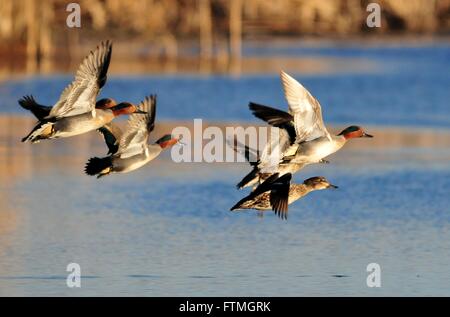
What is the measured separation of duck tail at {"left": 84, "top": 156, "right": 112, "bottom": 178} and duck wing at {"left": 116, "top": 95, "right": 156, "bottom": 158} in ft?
0.41

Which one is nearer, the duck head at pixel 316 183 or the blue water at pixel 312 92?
the duck head at pixel 316 183

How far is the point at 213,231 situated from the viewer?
1315cm

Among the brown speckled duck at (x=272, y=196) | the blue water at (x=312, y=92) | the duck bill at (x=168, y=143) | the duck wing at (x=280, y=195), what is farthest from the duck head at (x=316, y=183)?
the blue water at (x=312, y=92)

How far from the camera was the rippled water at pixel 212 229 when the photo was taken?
36.0 ft

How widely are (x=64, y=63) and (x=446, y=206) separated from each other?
25976 millimetres

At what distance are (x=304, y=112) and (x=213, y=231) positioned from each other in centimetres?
263

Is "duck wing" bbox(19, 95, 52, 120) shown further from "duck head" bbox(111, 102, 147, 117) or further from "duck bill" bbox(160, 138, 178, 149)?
"duck bill" bbox(160, 138, 178, 149)

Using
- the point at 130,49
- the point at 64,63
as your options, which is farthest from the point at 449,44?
the point at 64,63

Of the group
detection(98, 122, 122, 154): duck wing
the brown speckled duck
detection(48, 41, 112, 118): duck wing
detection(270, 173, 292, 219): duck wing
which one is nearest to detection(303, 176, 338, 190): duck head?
the brown speckled duck

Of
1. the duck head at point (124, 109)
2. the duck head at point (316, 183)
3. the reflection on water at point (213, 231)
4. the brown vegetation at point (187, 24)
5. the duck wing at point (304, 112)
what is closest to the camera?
the duck head at point (124, 109)

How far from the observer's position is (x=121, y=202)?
14.9 m

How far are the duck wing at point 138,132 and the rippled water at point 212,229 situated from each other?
1.07 m

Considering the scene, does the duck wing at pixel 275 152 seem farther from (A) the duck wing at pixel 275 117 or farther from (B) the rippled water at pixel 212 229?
(B) the rippled water at pixel 212 229

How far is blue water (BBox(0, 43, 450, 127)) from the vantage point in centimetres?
2570
